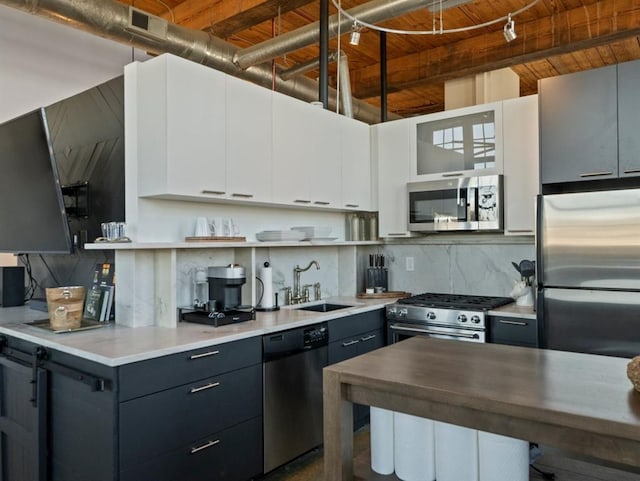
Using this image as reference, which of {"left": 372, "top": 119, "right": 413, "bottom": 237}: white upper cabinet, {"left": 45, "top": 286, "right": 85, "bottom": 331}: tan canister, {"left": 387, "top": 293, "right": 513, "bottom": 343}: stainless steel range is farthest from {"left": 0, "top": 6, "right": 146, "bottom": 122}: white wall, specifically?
{"left": 387, "top": 293, "right": 513, "bottom": 343}: stainless steel range

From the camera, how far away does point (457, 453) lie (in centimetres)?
146

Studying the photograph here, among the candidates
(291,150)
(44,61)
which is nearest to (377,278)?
(291,150)

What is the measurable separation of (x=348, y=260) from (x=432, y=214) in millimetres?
847

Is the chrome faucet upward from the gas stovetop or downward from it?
upward

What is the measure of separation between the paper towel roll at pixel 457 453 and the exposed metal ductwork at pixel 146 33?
2675mm

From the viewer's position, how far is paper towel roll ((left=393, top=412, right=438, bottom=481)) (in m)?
1.52

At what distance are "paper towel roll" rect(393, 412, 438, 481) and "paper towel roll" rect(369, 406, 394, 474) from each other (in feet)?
0.16

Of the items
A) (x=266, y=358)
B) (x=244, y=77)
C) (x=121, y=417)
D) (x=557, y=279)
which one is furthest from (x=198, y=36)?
(x=557, y=279)

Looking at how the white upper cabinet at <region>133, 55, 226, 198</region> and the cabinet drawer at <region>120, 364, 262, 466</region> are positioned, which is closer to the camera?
the cabinet drawer at <region>120, 364, 262, 466</region>

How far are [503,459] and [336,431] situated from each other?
53 cm

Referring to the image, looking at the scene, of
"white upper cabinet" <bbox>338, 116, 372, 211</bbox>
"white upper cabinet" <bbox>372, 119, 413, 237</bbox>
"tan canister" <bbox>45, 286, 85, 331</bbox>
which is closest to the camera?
"tan canister" <bbox>45, 286, 85, 331</bbox>

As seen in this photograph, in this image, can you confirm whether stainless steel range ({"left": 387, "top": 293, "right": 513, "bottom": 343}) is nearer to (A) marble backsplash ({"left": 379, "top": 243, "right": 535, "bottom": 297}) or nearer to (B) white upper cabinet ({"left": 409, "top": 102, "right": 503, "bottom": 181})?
(A) marble backsplash ({"left": 379, "top": 243, "right": 535, "bottom": 297})

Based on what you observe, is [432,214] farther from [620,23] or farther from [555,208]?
[620,23]

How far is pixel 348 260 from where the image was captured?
4.12 metres
